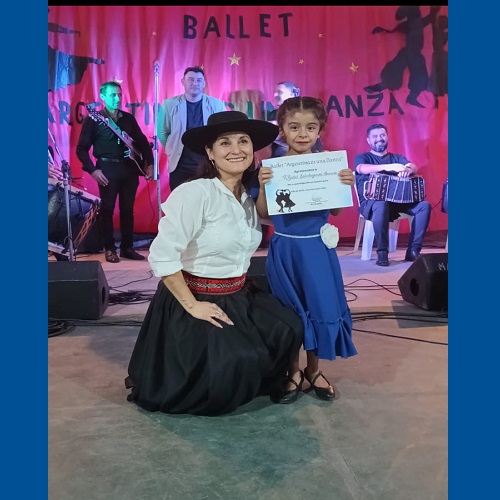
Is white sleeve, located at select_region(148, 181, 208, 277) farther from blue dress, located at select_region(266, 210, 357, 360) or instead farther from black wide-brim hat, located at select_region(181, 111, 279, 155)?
blue dress, located at select_region(266, 210, 357, 360)

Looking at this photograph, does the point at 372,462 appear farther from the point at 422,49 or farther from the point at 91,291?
the point at 422,49

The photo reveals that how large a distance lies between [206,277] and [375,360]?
1.13 metres

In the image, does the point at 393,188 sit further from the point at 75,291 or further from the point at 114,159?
the point at 75,291

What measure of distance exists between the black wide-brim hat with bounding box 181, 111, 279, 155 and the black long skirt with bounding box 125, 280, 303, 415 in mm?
631

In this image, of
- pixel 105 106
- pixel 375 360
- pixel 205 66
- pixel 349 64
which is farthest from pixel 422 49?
pixel 375 360

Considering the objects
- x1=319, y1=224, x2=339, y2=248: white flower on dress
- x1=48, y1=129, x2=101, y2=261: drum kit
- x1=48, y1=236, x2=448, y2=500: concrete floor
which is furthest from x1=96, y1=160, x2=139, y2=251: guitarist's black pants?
x1=319, y1=224, x2=339, y2=248: white flower on dress

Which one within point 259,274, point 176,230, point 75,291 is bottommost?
point 75,291

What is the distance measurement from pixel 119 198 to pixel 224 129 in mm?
4469

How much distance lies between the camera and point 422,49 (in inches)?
267

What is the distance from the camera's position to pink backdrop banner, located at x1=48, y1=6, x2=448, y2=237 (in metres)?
6.45

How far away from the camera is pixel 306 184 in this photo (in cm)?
227

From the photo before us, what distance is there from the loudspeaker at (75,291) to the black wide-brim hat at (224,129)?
1613mm

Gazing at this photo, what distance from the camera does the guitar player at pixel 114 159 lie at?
6.25m

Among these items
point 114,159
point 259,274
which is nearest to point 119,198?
point 114,159
